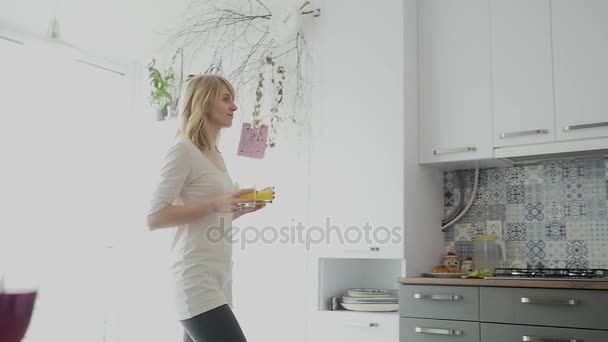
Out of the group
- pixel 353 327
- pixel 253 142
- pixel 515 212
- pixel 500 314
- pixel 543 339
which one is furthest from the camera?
pixel 253 142

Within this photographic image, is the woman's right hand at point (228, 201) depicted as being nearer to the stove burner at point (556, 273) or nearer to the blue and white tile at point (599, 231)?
the stove burner at point (556, 273)

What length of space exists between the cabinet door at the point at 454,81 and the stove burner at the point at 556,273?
0.54 m

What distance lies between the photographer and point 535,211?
2979mm

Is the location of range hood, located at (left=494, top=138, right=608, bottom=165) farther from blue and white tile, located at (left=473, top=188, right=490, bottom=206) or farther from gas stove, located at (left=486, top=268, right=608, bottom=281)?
gas stove, located at (left=486, top=268, right=608, bottom=281)

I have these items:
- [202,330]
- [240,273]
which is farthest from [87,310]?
[202,330]

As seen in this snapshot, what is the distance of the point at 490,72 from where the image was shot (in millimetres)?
2846

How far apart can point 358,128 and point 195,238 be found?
1326 mm

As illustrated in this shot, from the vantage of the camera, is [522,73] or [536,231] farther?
[536,231]

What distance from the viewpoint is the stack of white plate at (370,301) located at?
9.66 ft

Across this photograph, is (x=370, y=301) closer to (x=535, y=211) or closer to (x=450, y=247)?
(x=450, y=247)

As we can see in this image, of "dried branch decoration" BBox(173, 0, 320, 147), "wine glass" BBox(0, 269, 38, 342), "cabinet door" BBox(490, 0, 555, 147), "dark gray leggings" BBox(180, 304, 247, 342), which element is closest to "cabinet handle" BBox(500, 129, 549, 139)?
"cabinet door" BBox(490, 0, 555, 147)

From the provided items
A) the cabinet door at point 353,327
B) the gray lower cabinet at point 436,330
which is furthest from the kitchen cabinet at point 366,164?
the gray lower cabinet at point 436,330

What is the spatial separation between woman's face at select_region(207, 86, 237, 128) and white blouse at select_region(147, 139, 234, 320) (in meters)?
0.17

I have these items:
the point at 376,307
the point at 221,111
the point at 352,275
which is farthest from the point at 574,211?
the point at 221,111
